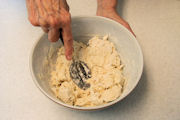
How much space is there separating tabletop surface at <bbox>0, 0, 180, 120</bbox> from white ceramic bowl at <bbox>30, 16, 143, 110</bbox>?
0.39 ft

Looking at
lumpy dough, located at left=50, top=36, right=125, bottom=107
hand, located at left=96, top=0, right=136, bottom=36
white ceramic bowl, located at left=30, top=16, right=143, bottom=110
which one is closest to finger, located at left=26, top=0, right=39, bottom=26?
white ceramic bowl, located at left=30, top=16, right=143, bottom=110

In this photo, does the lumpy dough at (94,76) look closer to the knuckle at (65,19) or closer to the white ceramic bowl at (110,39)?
the white ceramic bowl at (110,39)

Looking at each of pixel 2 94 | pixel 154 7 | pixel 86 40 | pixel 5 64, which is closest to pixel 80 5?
pixel 86 40

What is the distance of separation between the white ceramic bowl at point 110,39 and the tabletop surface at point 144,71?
12 centimetres

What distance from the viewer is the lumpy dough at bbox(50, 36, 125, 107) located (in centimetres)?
69

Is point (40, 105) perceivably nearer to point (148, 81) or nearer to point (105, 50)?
point (105, 50)

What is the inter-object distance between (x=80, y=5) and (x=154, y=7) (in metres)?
0.42

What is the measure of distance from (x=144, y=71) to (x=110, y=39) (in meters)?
0.22

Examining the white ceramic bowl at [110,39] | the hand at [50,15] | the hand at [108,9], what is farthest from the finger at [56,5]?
the hand at [108,9]

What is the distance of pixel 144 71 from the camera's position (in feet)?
2.77

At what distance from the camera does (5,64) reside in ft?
2.85

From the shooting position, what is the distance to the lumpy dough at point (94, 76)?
2.26 feet

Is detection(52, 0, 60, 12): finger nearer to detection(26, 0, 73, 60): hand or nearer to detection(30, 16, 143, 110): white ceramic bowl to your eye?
detection(26, 0, 73, 60): hand

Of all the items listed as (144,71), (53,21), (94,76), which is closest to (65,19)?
(53,21)
